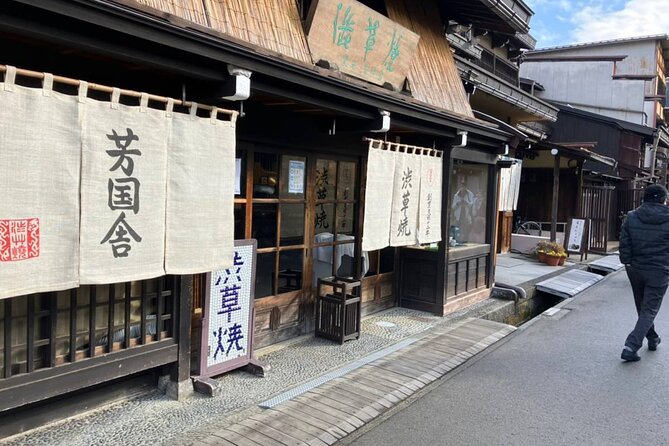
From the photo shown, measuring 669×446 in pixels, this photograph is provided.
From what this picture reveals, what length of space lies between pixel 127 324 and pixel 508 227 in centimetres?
1592

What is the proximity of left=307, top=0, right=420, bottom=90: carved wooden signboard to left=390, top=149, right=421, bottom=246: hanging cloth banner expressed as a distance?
1249mm

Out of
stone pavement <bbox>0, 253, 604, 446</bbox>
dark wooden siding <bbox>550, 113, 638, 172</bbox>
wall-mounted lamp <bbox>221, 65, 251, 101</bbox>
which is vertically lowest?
stone pavement <bbox>0, 253, 604, 446</bbox>

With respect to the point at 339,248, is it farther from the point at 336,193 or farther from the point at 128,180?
the point at 128,180

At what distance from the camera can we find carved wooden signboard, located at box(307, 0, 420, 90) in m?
6.15

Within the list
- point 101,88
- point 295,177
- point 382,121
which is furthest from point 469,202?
point 101,88

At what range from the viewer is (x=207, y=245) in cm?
467

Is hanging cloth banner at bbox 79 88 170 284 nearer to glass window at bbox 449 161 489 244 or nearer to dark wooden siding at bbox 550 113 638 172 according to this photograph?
glass window at bbox 449 161 489 244

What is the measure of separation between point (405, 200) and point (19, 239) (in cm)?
545

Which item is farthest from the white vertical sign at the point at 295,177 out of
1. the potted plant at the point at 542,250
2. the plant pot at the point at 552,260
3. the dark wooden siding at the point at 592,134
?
the dark wooden siding at the point at 592,134

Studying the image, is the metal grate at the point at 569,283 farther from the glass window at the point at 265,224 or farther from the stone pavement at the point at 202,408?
the glass window at the point at 265,224

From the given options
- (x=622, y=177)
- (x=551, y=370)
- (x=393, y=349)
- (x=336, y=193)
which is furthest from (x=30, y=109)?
(x=622, y=177)

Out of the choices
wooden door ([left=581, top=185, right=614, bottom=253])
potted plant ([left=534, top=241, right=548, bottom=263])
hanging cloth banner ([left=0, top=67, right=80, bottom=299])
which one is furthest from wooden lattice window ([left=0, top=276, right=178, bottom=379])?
wooden door ([left=581, top=185, right=614, bottom=253])

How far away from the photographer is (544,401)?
17.7ft

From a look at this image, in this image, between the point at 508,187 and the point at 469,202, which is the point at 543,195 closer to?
the point at 508,187
